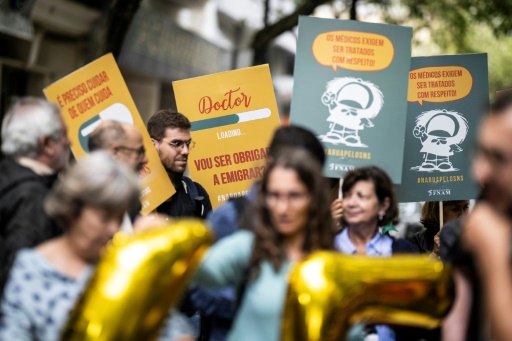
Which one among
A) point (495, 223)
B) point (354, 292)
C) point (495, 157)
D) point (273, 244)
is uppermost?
point (495, 157)

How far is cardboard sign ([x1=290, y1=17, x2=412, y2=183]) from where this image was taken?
218 inches

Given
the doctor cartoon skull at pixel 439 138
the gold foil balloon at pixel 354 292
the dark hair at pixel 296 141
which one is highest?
the doctor cartoon skull at pixel 439 138

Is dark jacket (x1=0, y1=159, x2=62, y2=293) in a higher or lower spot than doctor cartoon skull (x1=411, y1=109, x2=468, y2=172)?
lower

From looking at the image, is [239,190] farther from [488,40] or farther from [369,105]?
[488,40]

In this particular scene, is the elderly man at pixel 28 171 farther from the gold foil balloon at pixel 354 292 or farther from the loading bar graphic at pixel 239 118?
the loading bar graphic at pixel 239 118

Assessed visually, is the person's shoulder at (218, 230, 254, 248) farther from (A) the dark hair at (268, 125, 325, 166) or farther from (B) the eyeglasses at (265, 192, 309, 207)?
(A) the dark hair at (268, 125, 325, 166)

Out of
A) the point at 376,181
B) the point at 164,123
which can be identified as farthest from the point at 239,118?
the point at 376,181

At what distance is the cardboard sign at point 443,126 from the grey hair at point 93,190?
341cm

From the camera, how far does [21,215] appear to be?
138 inches

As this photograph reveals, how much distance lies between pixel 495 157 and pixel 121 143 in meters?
2.11

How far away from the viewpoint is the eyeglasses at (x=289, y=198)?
308cm

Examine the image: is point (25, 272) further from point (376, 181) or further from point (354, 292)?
point (376, 181)

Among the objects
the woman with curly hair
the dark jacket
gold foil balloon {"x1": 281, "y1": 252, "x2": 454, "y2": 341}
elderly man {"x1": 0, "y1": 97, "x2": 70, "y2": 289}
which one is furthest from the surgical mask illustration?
gold foil balloon {"x1": 281, "y1": 252, "x2": 454, "y2": 341}

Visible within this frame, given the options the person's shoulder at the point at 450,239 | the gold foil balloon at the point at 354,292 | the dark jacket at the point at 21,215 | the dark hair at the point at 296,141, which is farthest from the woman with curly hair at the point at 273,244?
the dark jacket at the point at 21,215
